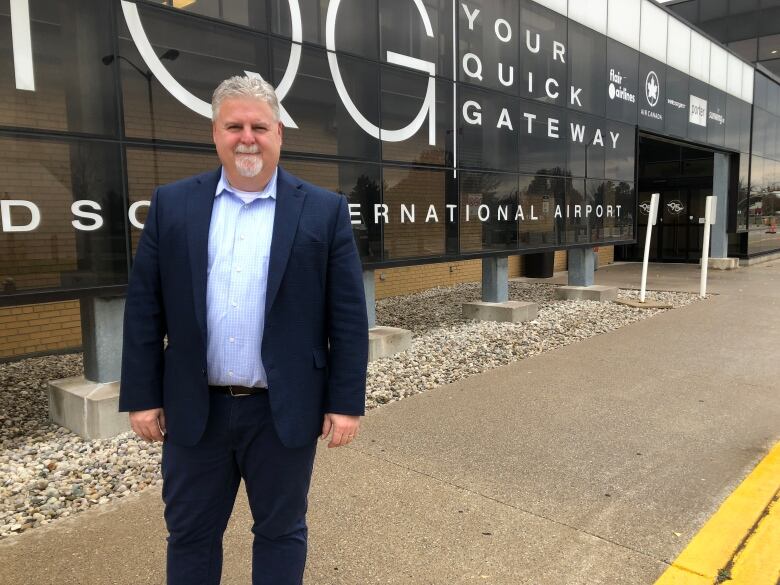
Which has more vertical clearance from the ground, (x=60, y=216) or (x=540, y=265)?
(x=60, y=216)

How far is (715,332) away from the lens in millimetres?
A: 7734

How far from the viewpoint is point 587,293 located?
1071 cm

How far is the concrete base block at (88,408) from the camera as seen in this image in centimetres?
413

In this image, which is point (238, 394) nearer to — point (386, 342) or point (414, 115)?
point (386, 342)

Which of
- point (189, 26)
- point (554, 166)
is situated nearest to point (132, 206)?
point (189, 26)

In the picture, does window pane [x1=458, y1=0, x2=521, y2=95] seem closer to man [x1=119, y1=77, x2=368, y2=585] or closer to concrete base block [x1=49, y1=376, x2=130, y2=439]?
concrete base block [x1=49, y1=376, x2=130, y2=439]

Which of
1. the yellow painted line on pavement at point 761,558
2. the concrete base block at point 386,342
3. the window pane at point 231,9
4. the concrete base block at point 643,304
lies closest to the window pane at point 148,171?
the window pane at point 231,9

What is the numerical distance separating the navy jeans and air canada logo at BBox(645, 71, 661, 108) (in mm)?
11790

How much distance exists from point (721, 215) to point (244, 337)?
1815 cm

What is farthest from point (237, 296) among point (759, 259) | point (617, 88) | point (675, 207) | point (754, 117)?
point (759, 259)

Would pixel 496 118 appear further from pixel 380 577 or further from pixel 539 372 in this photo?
pixel 380 577

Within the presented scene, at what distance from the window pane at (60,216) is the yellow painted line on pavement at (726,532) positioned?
385 cm

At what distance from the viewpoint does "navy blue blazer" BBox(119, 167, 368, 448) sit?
72.7 inches

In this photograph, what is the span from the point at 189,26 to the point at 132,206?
1.49 metres
